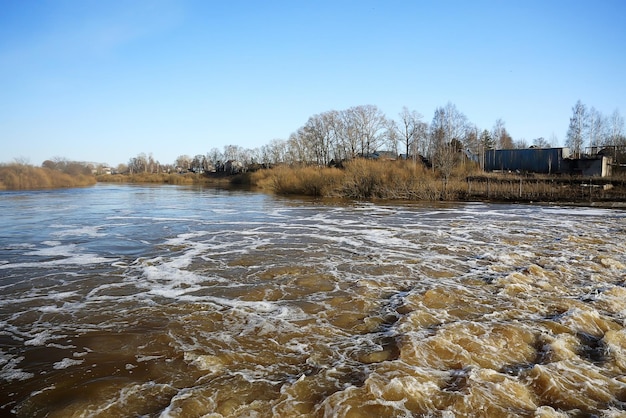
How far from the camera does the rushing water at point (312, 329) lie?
4676 mm

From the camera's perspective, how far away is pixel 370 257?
40.5 ft

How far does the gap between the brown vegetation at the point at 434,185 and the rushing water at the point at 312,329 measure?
65.1ft

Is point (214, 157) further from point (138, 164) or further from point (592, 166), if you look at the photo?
point (592, 166)

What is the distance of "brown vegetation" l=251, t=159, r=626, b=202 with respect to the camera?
31.8m

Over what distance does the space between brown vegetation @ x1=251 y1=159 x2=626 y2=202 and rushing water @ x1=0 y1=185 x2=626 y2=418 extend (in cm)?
1985

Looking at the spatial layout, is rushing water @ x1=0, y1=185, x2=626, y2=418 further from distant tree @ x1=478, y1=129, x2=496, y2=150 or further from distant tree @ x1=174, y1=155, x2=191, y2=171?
distant tree @ x1=174, y1=155, x2=191, y2=171

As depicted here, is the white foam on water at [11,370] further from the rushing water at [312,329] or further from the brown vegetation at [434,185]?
the brown vegetation at [434,185]

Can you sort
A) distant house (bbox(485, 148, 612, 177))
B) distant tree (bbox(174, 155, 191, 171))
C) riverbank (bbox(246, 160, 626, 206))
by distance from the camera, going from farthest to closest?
distant tree (bbox(174, 155, 191, 171)), distant house (bbox(485, 148, 612, 177)), riverbank (bbox(246, 160, 626, 206))

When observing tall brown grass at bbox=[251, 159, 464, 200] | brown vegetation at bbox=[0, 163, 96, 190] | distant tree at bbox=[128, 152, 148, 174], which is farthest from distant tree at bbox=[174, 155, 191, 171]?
tall brown grass at bbox=[251, 159, 464, 200]

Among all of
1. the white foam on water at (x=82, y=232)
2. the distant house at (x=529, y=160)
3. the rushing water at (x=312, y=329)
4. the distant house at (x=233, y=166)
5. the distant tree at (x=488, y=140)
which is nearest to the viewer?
the rushing water at (x=312, y=329)

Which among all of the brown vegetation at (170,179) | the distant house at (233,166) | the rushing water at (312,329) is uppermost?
the distant house at (233,166)

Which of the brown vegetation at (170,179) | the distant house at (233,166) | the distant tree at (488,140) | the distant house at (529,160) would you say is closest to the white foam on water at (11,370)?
the distant house at (529,160)

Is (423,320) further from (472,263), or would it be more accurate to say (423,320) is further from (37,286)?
(37,286)

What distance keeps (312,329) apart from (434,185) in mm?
30750
